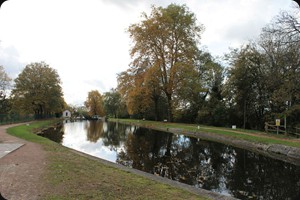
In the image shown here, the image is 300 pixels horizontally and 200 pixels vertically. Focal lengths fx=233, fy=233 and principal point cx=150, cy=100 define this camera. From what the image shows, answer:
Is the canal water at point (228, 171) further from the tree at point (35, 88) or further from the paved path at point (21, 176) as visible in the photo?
the tree at point (35, 88)

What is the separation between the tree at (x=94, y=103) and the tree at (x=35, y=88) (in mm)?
42637

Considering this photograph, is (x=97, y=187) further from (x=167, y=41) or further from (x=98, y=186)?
(x=167, y=41)

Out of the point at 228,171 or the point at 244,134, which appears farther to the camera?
the point at 244,134

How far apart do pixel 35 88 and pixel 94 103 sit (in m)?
46.0

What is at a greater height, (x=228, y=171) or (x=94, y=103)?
(x=94, y=103)

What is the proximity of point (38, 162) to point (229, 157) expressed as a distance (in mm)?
10238

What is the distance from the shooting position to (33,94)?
138 feet

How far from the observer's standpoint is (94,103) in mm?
88188

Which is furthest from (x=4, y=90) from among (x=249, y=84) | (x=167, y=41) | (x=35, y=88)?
(x=249, y=84)

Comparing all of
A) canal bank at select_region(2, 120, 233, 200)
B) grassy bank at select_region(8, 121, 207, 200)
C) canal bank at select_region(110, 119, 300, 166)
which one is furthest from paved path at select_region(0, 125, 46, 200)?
canal bank at select_region(110, 119, 300, 166)

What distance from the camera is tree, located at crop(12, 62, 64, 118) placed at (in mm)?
41234

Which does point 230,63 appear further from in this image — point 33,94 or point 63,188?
point 33,94

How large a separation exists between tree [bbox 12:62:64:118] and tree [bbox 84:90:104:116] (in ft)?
140

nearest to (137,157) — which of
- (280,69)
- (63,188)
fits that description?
(63,188)
